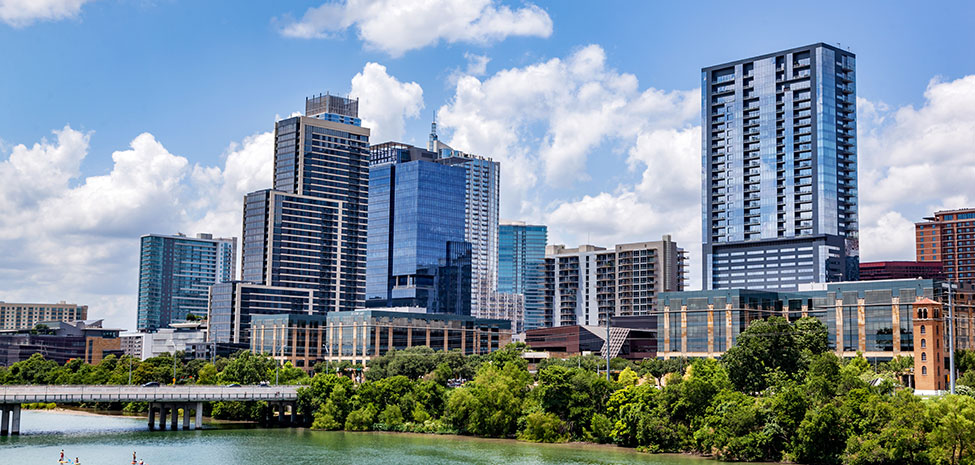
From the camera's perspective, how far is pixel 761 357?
123938 millimetres

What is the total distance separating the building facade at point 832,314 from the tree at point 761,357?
1607 inches

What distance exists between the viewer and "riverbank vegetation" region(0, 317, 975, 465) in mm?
95188

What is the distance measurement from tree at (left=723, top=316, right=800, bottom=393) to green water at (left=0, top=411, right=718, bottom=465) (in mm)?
20116

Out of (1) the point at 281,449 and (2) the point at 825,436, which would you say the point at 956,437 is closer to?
(2) the point at 825,436

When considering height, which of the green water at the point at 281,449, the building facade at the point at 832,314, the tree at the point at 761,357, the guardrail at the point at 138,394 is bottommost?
the green water at the point at 281,449

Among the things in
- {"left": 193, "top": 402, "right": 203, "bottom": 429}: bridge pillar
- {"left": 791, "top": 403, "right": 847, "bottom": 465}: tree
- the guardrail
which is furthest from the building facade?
{"left": 193, "top": 402, "right": 203, "bottom": 429}: bridge pillar

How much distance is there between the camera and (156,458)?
106 m

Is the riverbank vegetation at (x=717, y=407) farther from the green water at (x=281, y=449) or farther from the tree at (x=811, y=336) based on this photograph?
the green water at (x=281, y=449)

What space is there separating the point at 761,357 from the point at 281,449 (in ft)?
190

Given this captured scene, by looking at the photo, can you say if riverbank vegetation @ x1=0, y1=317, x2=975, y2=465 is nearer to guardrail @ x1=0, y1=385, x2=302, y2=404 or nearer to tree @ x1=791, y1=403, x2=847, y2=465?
tree @ x1=791, y1=403, x2=847, y2=465

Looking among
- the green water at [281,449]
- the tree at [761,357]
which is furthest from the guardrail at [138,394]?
the tree at [761,357]

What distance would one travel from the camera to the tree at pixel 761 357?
123188mm

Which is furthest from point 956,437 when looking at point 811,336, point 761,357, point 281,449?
point 281,449

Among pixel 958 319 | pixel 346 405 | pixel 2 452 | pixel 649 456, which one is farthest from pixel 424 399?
pixel 958 319
